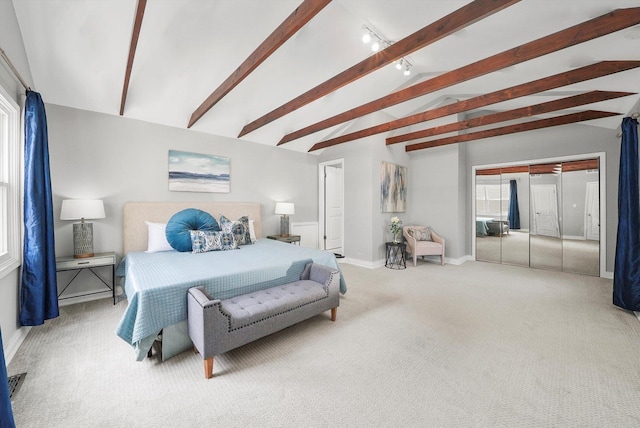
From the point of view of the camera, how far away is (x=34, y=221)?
2.32m

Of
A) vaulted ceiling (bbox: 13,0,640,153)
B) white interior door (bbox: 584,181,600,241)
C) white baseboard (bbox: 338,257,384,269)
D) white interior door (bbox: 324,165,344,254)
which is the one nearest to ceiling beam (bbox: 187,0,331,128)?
vaulted ceiling (bbox: 13,0,640,153)

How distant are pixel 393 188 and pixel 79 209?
5.02 m

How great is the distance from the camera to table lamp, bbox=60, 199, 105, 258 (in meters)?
2.91

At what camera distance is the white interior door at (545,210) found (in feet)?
15.2

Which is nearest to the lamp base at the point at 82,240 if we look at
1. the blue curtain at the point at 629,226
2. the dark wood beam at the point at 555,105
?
the dark wood beam at the point at 555,105

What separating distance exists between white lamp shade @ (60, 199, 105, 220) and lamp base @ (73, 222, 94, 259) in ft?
0.52

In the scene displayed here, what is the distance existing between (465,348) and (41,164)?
425cm

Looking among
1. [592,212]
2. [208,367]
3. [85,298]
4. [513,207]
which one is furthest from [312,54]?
[592,212]

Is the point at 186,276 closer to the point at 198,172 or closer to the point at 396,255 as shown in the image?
the point at 198,172

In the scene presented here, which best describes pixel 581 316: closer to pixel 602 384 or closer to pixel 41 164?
pixel 602 384

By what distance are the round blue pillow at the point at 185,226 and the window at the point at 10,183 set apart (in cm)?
130

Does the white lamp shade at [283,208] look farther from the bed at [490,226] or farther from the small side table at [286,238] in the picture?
the bed at [490,226]

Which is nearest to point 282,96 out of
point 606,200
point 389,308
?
point 389,308

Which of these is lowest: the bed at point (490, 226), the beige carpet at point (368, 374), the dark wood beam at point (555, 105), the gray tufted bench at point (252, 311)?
the beige carpet at point (368, 374)
